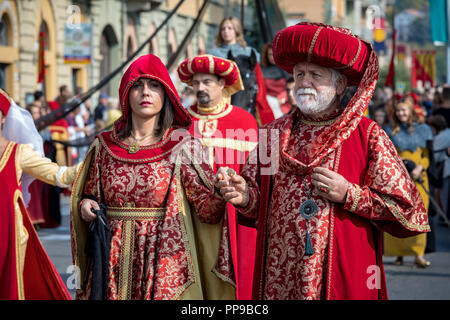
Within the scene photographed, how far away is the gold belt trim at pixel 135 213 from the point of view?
4.84m

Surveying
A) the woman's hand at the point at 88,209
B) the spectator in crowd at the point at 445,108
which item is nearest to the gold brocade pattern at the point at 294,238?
the woman's hand at the point at 88,209

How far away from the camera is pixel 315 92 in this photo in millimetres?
4418

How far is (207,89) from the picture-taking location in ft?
23.8

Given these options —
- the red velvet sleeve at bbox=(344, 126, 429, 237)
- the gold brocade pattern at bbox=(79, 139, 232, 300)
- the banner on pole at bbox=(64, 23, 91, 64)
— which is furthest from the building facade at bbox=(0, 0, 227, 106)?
the red velvet sleeve at bbox=(344, 126, 429, 237)

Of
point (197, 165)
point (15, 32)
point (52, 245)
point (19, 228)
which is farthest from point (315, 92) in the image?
point (15, 32)

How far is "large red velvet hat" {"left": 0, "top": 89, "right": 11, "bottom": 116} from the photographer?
4957mm

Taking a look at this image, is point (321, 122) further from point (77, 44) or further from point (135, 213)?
point (77, 44)

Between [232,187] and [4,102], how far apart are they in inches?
56.3

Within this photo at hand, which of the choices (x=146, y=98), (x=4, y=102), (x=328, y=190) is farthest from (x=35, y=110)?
(x=328, y=190)

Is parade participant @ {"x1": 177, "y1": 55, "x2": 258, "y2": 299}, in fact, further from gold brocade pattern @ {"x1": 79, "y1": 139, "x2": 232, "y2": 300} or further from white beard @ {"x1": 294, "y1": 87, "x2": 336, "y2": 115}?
white beard @ {"x1": 294, "y1": 87, "x2": 336, "y2": 115}

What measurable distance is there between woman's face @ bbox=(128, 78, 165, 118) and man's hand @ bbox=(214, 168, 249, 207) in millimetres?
734

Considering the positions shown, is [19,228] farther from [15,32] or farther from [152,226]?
[15,32]

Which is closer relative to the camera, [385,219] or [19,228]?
[385,219]
